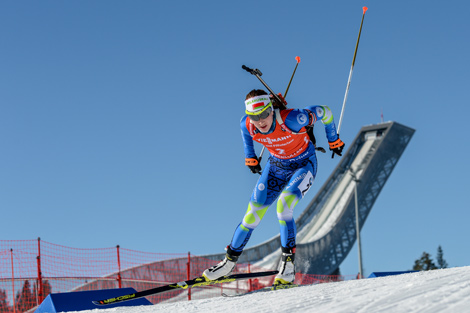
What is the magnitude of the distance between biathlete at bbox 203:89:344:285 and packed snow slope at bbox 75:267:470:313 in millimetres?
870

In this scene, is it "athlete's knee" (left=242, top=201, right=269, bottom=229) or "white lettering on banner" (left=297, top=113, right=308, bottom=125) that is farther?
"athlete's knee" (left=242, top=201, right=269, bottom=229)

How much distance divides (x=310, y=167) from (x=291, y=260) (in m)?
0.93

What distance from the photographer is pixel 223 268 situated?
6.43m

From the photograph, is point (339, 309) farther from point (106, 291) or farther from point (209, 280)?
point (106, 291)

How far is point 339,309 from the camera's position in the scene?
4109 millimetres

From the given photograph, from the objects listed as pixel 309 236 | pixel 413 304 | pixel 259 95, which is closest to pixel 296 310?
pixel 413 304

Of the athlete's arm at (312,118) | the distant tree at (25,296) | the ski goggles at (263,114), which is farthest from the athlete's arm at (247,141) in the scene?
the distant tree at (25,296)

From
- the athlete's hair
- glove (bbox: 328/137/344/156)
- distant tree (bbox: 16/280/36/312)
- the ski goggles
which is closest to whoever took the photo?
the ski goggles

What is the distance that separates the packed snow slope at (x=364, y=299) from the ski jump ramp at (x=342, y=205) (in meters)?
29.9

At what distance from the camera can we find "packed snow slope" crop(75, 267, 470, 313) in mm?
3951

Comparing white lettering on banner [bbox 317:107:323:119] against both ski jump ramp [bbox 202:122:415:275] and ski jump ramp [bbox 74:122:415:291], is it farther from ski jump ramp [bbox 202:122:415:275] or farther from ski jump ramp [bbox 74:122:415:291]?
ski jump ramp [bbox 202:122:415:275]

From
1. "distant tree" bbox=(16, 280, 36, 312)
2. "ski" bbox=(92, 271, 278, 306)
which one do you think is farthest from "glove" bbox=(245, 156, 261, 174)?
"distant tree" bbox=(16, 280, 36, 312)

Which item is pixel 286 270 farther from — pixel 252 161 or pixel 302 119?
pixel 302 119

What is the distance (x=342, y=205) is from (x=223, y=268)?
3914cm
